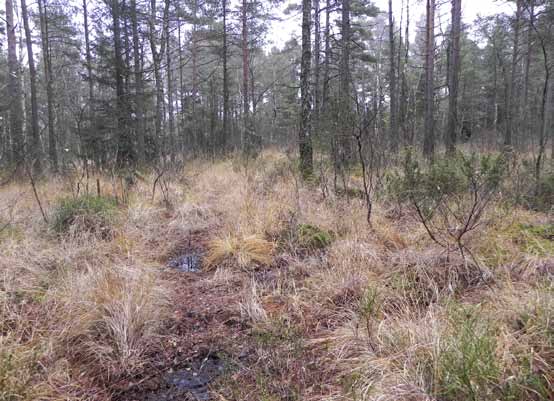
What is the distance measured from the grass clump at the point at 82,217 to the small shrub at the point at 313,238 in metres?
2.40

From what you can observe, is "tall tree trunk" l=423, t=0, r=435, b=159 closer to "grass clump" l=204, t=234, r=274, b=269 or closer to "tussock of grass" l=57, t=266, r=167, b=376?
"grass clump" l=204, t=234, r=274, b=269

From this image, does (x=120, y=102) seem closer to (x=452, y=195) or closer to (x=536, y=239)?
(x=452, y=195)

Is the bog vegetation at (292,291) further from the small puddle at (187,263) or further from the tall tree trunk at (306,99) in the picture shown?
the tall tree trunk at (306,99)

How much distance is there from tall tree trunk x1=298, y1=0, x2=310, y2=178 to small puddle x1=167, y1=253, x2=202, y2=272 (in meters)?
3.30

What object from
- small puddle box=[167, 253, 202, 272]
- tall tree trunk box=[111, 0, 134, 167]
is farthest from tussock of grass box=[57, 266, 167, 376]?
tall tree trunk box=[111, 0, 134, 167]

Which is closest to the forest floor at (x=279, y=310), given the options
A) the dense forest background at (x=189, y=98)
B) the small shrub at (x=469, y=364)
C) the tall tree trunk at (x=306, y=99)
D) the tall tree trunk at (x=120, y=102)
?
the small shrub at (x=469, y=364)

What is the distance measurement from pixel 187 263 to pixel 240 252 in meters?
0.65

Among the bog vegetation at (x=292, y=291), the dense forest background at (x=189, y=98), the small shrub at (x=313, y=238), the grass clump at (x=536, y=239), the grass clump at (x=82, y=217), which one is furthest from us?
the dense forest background at (x=189, y=98)

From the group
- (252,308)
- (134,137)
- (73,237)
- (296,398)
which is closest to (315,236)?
(252,308)

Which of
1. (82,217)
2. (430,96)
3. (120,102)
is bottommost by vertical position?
(82,217)

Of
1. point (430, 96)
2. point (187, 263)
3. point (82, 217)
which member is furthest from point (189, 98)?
point (187, 263)

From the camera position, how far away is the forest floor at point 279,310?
1532mm

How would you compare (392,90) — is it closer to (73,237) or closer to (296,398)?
(73,237)

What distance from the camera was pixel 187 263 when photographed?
12.0ft
